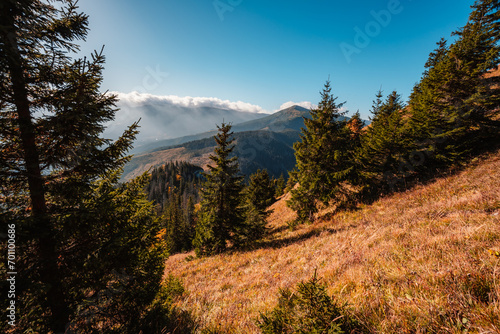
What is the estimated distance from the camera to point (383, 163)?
16.0 metres

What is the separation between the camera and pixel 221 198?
15.2 meters

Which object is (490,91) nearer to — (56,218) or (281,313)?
(281,313)

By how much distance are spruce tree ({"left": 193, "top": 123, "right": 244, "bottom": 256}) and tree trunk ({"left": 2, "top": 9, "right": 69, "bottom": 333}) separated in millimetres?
10491

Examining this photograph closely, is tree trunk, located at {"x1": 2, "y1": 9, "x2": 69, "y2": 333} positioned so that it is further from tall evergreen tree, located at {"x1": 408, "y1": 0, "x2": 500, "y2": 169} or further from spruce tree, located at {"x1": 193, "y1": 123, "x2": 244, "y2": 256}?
tall evergreen tree, located at {"x1": 408, "y1": 0, "x2": 500, "y2": 169}

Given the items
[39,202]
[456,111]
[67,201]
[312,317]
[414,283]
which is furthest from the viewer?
[456,111]

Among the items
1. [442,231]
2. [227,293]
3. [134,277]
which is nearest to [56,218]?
[134,277]

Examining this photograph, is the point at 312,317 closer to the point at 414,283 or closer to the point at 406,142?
the point at 414,283

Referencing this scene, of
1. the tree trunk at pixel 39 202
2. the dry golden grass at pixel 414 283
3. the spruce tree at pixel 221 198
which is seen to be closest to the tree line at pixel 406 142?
the spruce tree at pixel 221 198

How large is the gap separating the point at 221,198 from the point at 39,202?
11634 mm

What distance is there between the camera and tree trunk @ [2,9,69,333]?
363cm

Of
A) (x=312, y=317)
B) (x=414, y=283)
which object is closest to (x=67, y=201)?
(x=312, y=317)

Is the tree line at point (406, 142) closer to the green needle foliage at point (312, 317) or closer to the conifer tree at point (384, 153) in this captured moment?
the conifer tree at point (384, 153)

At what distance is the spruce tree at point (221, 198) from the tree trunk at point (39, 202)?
1049cm

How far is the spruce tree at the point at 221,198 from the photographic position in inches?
573
